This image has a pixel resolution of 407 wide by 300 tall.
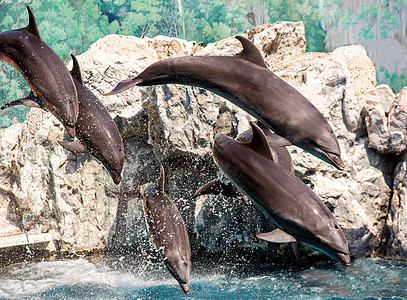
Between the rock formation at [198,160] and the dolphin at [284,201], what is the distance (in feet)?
12.9

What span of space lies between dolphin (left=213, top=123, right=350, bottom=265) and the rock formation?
12.9 ft

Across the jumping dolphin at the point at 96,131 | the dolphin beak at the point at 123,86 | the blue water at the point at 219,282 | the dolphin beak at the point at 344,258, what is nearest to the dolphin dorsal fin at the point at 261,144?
the dolphin beak at the point at 344,258

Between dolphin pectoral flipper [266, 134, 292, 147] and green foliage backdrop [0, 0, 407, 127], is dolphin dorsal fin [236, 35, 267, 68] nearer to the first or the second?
dolphin pectoral flipper [266, 134, 292, 147]

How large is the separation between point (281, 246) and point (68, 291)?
346cm

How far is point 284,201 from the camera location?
10.6ft

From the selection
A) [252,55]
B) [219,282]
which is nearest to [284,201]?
[252,55]

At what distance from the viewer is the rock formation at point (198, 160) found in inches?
296

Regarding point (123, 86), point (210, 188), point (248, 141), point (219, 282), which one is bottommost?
point (219, 282)

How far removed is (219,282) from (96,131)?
386 centimetres

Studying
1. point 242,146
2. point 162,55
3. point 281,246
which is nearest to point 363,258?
point 281,246

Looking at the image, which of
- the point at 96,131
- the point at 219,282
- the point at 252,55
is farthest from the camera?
the point at 219,282

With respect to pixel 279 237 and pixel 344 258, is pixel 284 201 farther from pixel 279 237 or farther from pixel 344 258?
pixel 344 258

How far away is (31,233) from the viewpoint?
9.27 meters

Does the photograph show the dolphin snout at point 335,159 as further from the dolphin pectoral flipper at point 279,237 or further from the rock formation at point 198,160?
the rock formation at point 198,160
